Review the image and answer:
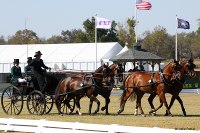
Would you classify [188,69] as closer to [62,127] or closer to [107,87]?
[107,87]

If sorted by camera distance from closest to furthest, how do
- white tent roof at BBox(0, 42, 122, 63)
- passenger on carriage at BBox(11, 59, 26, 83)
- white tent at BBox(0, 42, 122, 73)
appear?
→ passenger on carriage at BBox(11, 59, 26, 83) → white tent at BBox(0, 42, 122, 73) → white tent roof at BBox(0, 42, 122, 63)

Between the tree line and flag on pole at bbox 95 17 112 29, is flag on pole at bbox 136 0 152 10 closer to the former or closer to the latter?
flag on pole at bbox 95 17 112 29

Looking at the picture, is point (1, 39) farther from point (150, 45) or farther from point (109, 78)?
point (109, 78)

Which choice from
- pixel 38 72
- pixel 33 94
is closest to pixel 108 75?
pixel 38 72

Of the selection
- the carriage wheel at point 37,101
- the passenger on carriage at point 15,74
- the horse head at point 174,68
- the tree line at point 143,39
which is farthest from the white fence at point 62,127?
the tree line at point 143,39

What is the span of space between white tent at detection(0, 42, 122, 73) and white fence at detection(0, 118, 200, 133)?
42108mm

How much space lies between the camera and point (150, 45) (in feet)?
351

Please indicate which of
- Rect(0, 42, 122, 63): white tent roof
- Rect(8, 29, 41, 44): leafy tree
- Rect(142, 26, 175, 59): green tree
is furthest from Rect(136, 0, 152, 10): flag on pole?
Rect(8, 29, 41, 44): leafy tree

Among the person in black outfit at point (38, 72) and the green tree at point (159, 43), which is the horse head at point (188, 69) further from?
the green tree at point (159, 43)

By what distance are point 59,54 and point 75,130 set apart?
4948cm

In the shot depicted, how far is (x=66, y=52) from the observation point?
63219 millimetres

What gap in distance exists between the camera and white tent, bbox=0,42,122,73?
5937 centimetres

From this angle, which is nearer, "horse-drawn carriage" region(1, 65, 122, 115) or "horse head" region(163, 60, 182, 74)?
"horse head" region(163, 60, 182, 74)

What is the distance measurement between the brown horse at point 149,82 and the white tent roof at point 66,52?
39.1 meters
